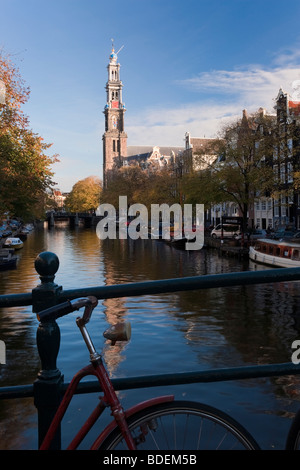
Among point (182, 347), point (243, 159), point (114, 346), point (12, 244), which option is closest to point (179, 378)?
point (114, 346)

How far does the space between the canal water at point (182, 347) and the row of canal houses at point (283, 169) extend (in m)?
16.1

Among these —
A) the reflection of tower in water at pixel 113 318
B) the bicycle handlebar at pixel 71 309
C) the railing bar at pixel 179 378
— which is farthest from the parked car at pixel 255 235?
the bicycle handlebar at pixel 71 309

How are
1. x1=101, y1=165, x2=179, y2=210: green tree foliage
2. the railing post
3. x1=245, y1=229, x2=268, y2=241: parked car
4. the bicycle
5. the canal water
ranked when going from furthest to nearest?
x1=101, y1=165, x2=179, y2=210: green tree foliage → x1=245, y1=229, x2=268, y2=241: parked car → the canal water → the railing post → the bicycle

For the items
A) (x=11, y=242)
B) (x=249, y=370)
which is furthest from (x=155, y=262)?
(x=249, y=370)

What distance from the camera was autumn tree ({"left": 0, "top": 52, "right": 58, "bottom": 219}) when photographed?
25.8 meters

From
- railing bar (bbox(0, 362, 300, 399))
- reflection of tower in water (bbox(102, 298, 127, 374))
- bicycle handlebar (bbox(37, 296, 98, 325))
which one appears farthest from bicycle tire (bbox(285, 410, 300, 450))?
reflection of tower in water (bbox(102, 298, 127, 374))

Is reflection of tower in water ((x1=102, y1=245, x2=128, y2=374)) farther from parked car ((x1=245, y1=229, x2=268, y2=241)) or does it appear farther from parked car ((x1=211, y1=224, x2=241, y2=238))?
parked car ((x1=211, y1=224, x2=241, y2=238))

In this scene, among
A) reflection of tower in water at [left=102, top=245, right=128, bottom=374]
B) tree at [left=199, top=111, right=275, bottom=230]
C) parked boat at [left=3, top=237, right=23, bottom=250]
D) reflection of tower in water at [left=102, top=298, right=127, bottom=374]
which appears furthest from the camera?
parked boat at [left=3, top=237, right=23, bottom=250]

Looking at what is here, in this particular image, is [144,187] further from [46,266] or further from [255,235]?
[46,266]

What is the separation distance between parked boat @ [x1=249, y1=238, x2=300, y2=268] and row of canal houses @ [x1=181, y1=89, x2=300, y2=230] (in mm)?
4708

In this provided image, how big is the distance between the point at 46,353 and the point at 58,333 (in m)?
0.13

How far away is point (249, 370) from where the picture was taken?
2875 millimetres

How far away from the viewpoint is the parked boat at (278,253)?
35.0m

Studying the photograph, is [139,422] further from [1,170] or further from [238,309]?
[1,170]
